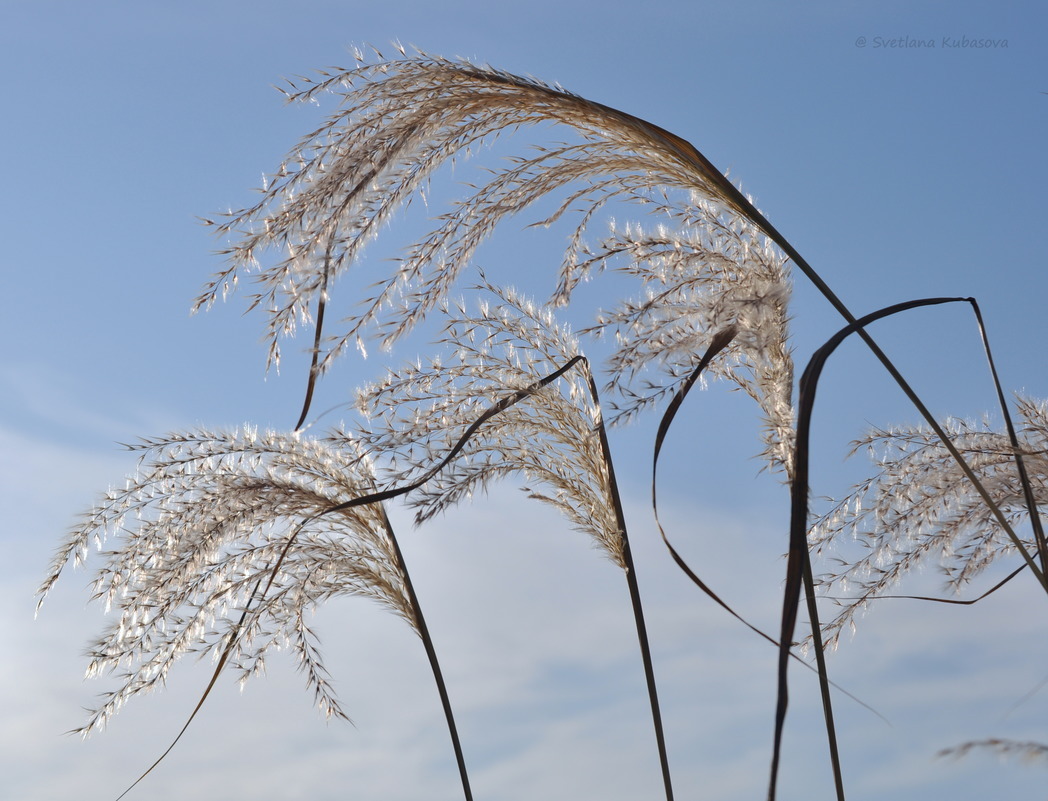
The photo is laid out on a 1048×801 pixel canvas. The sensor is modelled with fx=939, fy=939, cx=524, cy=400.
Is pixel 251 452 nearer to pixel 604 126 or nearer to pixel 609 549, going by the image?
pixel 609 549

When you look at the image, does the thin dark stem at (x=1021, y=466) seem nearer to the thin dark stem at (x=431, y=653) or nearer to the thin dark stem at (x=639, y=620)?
the thin dark stem at (x=639, y=620)

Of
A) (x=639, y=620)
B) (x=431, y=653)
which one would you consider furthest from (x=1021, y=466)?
(x=431, y=653)

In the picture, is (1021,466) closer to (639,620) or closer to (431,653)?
(639,620)

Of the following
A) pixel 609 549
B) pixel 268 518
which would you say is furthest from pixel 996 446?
pixel 268 518

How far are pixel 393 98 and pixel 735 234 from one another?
0.76 m

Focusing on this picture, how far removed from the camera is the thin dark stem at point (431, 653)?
229 cm

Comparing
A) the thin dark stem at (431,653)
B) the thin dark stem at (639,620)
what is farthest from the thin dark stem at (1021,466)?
the thin dark stem at (431,653)

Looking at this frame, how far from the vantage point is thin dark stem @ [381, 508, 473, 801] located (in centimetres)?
229

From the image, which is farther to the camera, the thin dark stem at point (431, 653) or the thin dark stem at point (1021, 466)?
the thin dark stem at point (431, 653)

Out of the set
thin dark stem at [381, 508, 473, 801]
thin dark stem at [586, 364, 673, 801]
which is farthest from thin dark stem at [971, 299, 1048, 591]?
thin dark stem at [381, 508, 473, 801]

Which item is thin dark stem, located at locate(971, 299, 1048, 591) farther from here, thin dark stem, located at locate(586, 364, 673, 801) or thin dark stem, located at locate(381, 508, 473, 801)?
thin dark stem, located at locate(381, 508, 473, 801)

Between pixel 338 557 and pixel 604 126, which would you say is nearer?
pixel 604 126

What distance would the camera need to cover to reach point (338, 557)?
7.89 ft

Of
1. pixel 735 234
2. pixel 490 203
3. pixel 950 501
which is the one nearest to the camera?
pixel 490 203
